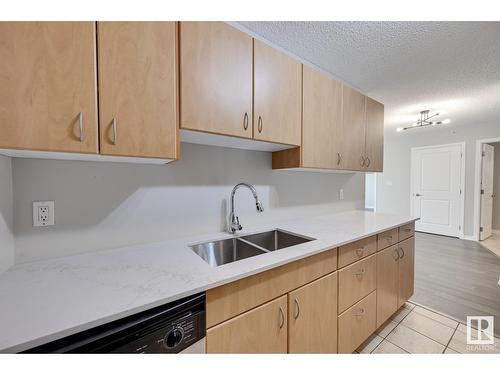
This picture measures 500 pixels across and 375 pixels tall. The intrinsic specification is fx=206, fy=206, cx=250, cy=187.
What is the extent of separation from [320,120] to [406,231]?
1315 millimetres

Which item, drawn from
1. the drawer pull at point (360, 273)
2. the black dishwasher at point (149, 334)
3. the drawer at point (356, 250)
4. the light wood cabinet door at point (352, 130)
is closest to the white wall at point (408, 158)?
the light wood cabinet door at point (352, 130)

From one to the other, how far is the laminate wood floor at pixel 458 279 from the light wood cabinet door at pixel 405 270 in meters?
0.32

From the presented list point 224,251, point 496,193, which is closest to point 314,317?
point 224,251

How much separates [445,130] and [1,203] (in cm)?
637

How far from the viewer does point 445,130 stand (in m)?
4.36

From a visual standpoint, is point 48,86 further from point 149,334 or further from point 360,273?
point 360,273

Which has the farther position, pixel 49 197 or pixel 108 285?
pixel 49 197

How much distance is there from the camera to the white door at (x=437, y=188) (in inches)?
166

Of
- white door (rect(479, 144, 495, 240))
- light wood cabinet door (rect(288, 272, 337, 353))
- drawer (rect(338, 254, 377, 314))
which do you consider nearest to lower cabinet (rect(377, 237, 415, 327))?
drawer (rect(338, 254, 377, 314))

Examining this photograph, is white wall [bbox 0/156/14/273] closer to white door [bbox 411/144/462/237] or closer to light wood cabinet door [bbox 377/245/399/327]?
light wood cabinet door [bbox 377/245/399/327]

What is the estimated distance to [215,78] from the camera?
1075 millimetres

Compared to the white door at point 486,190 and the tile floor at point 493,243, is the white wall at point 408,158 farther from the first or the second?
the tile floor at point 493,243
